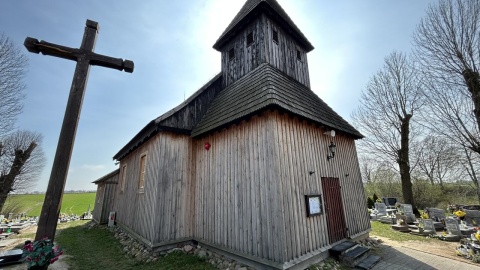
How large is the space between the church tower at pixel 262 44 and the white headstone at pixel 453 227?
857 centimetres

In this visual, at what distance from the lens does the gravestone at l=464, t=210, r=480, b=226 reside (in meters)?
9.84

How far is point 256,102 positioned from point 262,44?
12.1 ft

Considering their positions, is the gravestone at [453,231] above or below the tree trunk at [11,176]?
below

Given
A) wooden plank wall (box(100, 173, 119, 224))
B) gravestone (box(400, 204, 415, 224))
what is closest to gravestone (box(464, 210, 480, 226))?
gravestone (box(400, 204, 415, 224))

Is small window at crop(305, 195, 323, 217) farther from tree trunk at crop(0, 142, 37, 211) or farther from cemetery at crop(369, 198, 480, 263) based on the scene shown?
tree trunk at crop(0, 142, 37, 211)

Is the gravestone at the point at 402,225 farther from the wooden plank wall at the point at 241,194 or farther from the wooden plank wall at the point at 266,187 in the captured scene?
the wooden plank wall at the point at 241,194

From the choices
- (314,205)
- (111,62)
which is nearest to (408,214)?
(314,205)

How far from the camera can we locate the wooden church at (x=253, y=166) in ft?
17.7

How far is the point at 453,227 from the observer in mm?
8453

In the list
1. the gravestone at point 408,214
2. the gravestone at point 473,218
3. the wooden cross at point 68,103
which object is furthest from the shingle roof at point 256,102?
the gravestone at point 473,218

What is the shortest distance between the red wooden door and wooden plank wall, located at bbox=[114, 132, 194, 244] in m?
4.96

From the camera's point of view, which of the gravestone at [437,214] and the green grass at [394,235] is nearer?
the green grass at [394,235]

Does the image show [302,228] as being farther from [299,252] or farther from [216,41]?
[216,41]

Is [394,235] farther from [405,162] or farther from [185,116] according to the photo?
[185,116]
